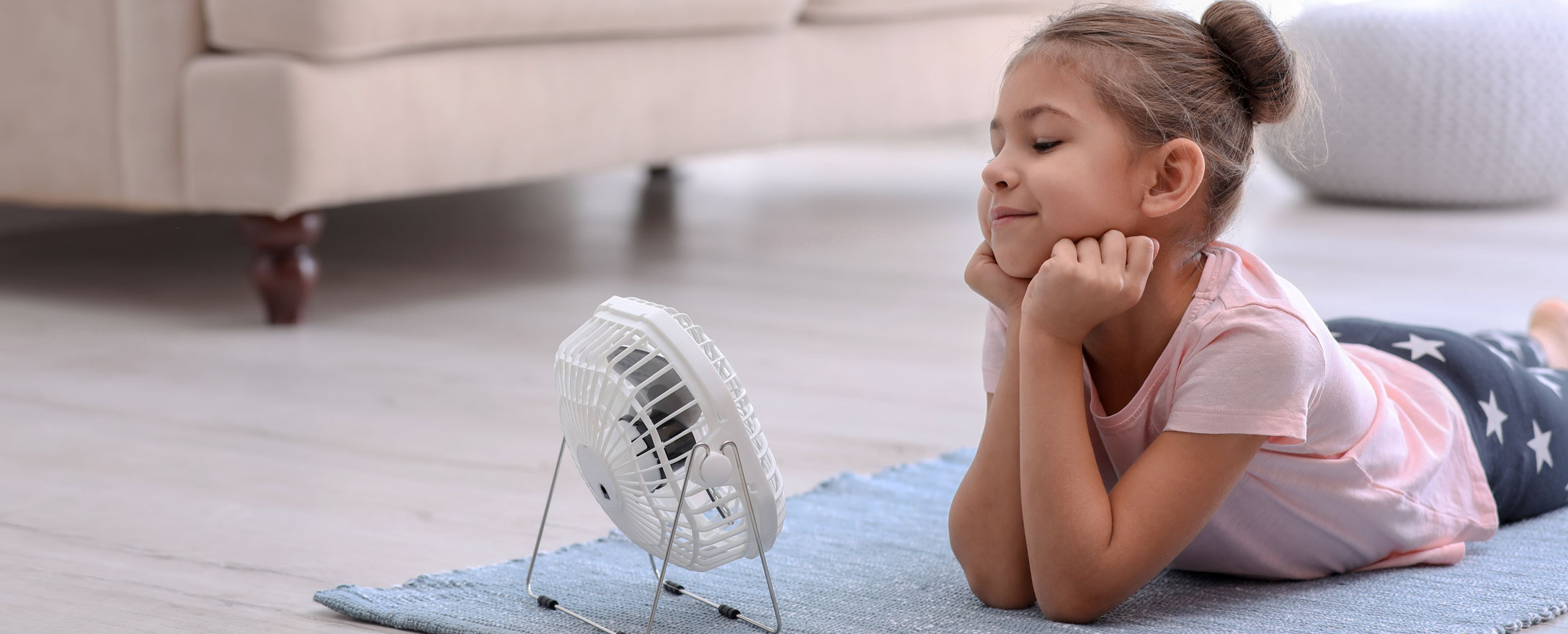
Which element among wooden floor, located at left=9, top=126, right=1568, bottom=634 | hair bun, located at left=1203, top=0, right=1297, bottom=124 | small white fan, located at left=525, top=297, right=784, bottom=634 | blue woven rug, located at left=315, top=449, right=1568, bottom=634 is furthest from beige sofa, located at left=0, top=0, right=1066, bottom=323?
hair bun, located at left=1203, top=0, right=1297, bottom=124

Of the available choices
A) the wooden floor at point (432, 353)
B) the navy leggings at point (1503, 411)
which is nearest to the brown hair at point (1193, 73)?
the wooden floor at point (432, 353)

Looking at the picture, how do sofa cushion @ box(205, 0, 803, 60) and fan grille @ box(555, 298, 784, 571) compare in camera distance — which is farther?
sofa cushion @ box(205, 0, 803, 60)

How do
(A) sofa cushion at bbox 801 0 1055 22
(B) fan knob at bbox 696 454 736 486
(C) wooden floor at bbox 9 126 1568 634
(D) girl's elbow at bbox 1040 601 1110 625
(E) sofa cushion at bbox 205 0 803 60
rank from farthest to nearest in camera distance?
(A) sofa cushion at bbox 801 0 1055 22, (E) sofa cushion at bbox 205 0 803 60, (C) wooden floor at bbox 9 126 1568 634, (D) girl's elbow at bbox 1040 601 1110 625, (B) fan knob at bbox 696 454 736 486

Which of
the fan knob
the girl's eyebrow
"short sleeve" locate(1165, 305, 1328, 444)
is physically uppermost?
the girl's eyebrow

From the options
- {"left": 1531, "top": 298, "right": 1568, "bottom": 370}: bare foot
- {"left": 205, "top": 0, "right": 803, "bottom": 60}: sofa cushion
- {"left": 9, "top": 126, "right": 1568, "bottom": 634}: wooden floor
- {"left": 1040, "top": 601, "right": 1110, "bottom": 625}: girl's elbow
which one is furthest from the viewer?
{"left": 205, "top": 0, "right": 803, "bottom": 60}: sofa cushion

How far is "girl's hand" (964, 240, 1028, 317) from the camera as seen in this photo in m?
0.93

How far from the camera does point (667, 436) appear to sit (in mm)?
831

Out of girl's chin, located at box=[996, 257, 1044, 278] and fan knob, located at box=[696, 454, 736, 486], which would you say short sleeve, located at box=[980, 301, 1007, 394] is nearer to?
girl's chin, located at box=[996, 257, 1044, 278]

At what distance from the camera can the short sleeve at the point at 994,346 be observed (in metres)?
0.97

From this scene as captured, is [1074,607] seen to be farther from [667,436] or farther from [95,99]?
[95,99]

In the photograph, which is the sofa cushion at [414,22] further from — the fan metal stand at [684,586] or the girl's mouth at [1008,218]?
the girl's mouth at [1008,218]

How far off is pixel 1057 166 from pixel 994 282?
0.28ft

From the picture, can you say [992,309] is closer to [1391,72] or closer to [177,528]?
[177,528]

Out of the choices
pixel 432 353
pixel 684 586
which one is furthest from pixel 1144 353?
pixel 432 353
